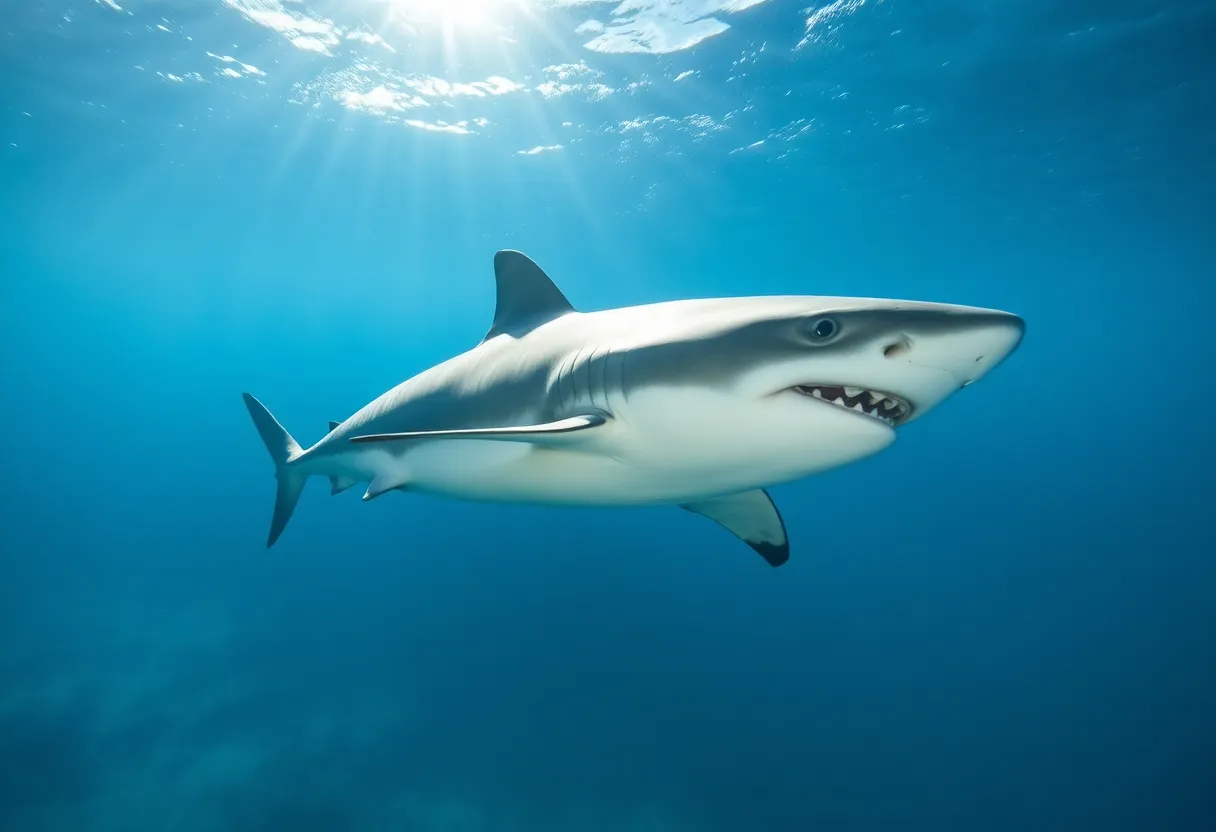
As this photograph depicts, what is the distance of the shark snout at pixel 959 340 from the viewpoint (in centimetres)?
176

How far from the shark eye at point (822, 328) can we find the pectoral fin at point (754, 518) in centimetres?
221

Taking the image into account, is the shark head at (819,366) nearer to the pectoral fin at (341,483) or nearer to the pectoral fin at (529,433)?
the pectoral fin at (529,433)

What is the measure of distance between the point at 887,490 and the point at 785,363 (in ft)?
84.2

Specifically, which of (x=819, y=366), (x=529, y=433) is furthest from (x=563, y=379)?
(x=819, y=366)

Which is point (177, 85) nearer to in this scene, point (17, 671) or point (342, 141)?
point (342, 141)

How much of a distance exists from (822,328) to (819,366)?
0.44 feet

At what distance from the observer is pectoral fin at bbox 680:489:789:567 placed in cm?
406

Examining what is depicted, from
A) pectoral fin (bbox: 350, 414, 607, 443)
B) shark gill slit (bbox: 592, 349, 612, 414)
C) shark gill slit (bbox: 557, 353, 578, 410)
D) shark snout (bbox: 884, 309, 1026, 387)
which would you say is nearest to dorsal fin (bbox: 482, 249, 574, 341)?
→ shark gill slit (bbox: 557, 353, 578, 410)

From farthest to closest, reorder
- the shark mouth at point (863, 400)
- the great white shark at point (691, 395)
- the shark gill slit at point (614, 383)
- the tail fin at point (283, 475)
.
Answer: the tail fin at point (283, 475), the shark gill slit at point (614, 383), the shark mouth at point (863, 400), the great white shark at point (691, 395)

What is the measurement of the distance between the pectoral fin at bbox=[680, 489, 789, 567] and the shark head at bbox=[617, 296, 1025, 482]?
158 centimetres

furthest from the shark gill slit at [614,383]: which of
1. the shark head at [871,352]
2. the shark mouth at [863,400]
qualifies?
the shark mouth at [863,400]

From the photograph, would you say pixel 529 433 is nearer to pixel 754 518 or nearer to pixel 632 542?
pixel 754 518

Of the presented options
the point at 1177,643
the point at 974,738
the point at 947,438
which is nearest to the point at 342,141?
the point at 974,738

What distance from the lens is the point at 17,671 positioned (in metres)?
11.8
